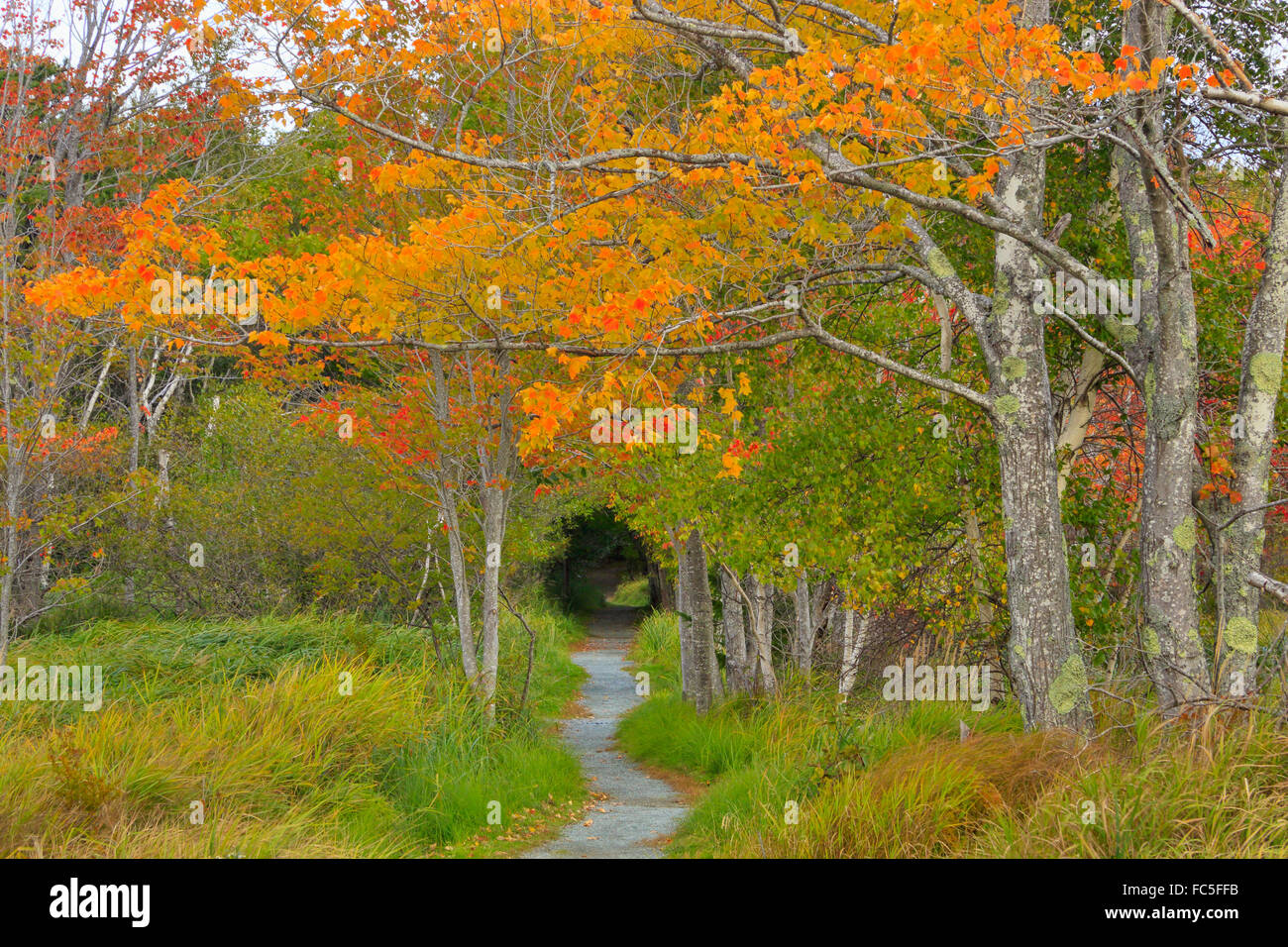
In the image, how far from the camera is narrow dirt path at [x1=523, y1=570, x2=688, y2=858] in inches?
313

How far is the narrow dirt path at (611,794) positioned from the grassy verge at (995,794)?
54 cm

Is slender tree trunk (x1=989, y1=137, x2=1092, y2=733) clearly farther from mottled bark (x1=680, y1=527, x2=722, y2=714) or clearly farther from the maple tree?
mottled bark (x1=680, y1=527, x2=722, y2=714)

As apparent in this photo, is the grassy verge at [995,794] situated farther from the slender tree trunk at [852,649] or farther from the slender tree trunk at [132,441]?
the slender tree trunk at [132,441]

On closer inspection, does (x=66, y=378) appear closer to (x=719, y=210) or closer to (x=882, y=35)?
(x=719, y=210)

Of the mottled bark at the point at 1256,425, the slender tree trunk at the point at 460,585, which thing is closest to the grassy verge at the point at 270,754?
the slender tree trunk at the point at 460,585

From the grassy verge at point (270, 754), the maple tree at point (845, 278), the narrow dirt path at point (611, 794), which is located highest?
the maple tree at point (845, 278)

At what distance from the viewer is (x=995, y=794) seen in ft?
19.0

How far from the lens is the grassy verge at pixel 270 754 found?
247 inches

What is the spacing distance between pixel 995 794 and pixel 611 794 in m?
5.11

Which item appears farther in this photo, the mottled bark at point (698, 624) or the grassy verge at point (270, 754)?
the mottled bark at point (698, 624)

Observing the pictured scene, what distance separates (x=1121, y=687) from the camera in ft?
24.5

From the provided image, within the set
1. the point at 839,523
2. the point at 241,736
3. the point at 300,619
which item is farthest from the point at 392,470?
the point at 839,523

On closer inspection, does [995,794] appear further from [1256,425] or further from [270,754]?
[270,754]
